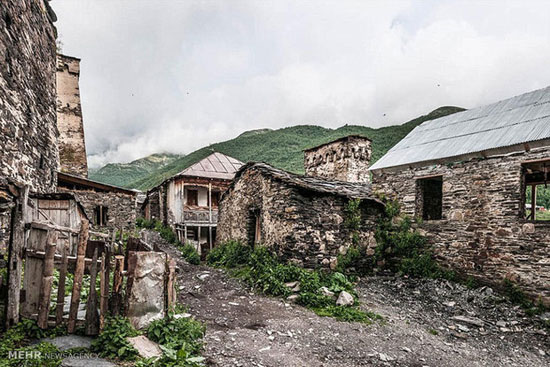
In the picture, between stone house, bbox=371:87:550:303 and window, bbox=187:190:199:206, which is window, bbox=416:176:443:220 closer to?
stone house, bbox=371:87:550:303

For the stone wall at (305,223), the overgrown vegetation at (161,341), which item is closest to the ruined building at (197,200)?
the stone wall at (305,223)

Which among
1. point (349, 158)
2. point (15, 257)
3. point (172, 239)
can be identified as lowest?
point (172, 239)

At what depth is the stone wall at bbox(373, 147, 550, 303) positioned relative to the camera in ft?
22.8

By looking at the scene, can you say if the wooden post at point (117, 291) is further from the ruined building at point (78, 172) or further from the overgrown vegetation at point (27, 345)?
the ruined building at point (78, 172)

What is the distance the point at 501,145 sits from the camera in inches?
296

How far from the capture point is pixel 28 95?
6.87m

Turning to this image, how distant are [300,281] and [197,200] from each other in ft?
44.5

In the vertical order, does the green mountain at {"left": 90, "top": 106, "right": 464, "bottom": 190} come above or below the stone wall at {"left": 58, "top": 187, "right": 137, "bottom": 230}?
above

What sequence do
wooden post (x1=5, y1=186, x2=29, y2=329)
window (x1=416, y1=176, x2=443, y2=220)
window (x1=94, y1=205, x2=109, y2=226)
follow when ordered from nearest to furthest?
wooden post (x1=5, y1=186, x2=29, y2=329)
window (x1=416, y1=176, x2=443, y2=220)
window (x1=94, y1=205, x2=109, y2=226)

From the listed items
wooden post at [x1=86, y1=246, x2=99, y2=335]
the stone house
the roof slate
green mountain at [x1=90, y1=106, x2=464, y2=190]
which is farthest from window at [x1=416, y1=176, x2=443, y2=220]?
green mountain at [x1=90, y1=106, x2=464, y2=190]

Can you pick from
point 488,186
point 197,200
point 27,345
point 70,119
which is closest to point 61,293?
point 27,345

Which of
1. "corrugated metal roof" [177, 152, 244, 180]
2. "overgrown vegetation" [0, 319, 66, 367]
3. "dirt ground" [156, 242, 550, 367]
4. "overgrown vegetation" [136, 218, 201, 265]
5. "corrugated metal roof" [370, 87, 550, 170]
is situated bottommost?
"overgrown vegetation" [136, 218, 201, 265]

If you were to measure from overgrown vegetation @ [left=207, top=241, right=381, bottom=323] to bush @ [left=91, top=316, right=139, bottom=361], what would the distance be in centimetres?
369

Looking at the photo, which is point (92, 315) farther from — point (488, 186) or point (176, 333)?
point (488, 186)
